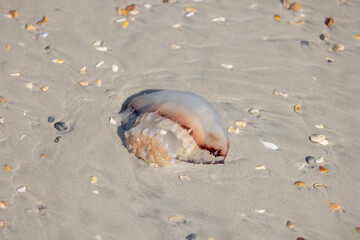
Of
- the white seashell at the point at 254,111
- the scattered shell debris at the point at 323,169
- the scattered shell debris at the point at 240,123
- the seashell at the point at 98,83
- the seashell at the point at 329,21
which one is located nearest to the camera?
the scattered shell debris at the point at 323,169

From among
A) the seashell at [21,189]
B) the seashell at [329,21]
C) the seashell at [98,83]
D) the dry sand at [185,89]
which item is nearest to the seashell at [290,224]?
the dry sand at [185,89]

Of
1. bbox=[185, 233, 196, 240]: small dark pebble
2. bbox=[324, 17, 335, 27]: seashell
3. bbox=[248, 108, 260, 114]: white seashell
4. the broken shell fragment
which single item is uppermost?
bbox=[324, 17, 335, 27]: seashell

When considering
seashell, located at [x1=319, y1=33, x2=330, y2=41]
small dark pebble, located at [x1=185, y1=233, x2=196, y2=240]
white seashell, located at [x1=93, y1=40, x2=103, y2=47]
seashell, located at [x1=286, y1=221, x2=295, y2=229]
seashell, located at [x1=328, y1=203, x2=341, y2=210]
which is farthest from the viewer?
seashell, located at [x1=319, y1=33, x2=330, y2=41]

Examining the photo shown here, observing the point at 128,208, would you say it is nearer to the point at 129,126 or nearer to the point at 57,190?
the point at 57,190

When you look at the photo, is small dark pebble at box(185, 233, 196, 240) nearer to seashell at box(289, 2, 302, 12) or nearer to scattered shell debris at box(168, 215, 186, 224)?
scattered shell debris at box(168, 215, 186, 224)

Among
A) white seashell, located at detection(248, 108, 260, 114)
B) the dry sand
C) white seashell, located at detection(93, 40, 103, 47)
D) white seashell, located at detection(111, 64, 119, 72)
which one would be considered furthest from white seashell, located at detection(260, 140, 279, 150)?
white seashell, located at detection(93, 40, 103, 47)

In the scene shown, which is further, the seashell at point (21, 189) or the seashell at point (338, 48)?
the seashell at point (338, 48)

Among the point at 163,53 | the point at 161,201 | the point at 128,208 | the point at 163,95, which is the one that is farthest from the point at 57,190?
the point at 163,53

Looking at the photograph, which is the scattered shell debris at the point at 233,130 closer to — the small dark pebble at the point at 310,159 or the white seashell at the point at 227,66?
the small dark pebble at the point at 310,159
